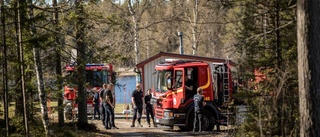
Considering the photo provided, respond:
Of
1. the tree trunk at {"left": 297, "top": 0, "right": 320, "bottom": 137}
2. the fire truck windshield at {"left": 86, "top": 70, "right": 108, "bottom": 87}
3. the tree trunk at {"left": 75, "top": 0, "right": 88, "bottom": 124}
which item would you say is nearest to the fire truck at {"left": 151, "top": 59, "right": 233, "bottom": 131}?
the tree trunk at {"left": 75, "top": 0, "right": 88, "bottom": 124}

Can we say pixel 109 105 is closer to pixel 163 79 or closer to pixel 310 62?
pixel 163 79

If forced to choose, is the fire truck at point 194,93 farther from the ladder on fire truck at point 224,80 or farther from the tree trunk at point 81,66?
the tree trunk at point 81,66

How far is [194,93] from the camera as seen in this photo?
18812 millimetres

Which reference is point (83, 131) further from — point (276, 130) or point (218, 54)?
point (218, 54)

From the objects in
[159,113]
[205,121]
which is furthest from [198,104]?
[159,113]

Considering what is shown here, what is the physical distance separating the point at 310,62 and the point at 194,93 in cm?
942

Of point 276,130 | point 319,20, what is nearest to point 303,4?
point 319,20

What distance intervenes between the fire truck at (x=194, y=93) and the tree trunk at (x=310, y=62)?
8.65 metres

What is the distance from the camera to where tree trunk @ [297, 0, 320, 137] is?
9.48 meters

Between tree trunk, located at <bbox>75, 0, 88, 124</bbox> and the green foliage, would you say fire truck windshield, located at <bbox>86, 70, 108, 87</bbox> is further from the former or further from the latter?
the green foliage

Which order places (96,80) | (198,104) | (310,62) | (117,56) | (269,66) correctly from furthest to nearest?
(96,80) → (198,104) → (117,56) → (269,66) → (310,62)

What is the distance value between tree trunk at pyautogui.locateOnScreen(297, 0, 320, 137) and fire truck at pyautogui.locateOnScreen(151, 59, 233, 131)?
28.4 feet

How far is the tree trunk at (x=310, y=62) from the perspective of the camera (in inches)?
373

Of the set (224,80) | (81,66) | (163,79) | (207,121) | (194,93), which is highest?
(81,66)
